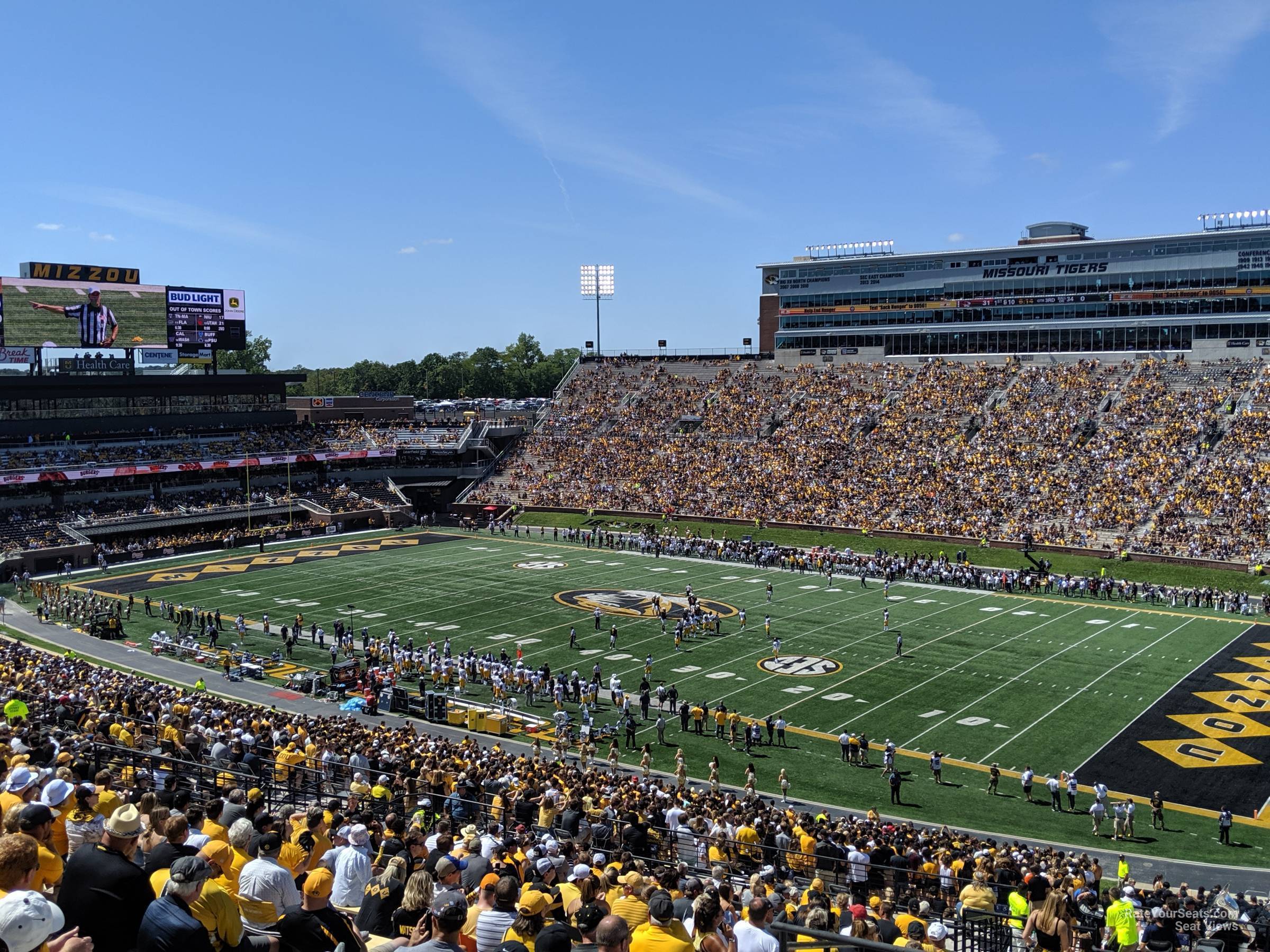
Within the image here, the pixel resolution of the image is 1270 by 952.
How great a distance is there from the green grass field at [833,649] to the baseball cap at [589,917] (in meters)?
16.8

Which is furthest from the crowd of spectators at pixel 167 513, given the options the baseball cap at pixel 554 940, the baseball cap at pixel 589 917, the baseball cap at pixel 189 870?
the baseball cap at pixel 554 940

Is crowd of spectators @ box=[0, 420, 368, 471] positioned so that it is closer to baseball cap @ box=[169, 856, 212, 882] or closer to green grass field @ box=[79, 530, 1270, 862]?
green grass field @ box=[79, 530, 1270, 862]

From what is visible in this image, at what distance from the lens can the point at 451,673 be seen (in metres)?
33.7

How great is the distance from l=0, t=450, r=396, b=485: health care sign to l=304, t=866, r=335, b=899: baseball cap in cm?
5913

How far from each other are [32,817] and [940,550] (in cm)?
5234

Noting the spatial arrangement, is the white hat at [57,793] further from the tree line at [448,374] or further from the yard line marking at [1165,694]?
Answer: the tree line at [448,374]

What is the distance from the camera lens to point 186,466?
2601 inches

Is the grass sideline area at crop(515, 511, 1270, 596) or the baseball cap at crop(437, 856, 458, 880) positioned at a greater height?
the baseball cap at crop(437, 856, 458, 880)

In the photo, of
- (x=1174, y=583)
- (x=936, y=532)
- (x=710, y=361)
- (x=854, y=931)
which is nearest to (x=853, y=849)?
(x=854, y=931)

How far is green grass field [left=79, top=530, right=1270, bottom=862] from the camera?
1025 inches

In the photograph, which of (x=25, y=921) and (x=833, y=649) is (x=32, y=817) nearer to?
(x=25, y=921)

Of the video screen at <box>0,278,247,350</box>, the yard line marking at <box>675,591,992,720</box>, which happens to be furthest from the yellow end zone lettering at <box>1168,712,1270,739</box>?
the video screen at <box>0,278,247,350</box>

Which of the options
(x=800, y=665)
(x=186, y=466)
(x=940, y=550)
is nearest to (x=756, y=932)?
(x=800, y=665)

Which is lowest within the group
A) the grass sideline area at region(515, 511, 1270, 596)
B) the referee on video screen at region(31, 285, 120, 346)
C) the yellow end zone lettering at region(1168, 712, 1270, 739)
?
the yellow end zone lettering at region(1168, 712, 1270, 739)
